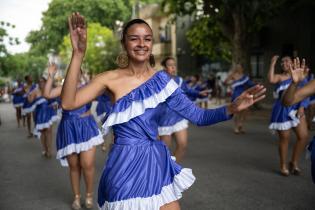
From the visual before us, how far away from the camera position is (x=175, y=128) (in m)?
7.17

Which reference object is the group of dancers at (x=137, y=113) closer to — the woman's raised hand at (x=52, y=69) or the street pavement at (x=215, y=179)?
the woman's raised hand at (x=52, y=69)

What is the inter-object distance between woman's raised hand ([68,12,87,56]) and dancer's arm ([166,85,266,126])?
0.82 meters

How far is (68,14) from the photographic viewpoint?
47.4 metres

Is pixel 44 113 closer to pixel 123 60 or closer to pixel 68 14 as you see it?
pixel 123 60

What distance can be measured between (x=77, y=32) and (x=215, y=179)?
4.74 m

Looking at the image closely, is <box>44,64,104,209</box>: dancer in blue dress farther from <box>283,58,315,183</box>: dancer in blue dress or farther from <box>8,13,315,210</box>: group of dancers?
<box>283,58,315,183</box>: dancer in blue dress

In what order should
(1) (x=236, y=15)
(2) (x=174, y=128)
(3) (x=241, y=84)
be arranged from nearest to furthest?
(2) (x=174, y=128) < (3) (x=241, y=84) < (1) (x=236, y=15)

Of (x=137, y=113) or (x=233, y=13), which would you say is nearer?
(x=137, y=113)

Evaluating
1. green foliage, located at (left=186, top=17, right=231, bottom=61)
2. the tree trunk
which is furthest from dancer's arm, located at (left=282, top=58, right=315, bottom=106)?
green foliage, located at (left=186, top=17, right=231, bottom=61)

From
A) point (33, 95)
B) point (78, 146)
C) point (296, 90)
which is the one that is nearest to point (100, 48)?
point (33, 95)

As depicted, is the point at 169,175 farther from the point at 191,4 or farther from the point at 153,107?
the point at 191,4

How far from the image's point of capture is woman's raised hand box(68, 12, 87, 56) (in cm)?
278

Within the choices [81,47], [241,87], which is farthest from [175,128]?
[241,87]

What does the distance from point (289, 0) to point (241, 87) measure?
962 cm
